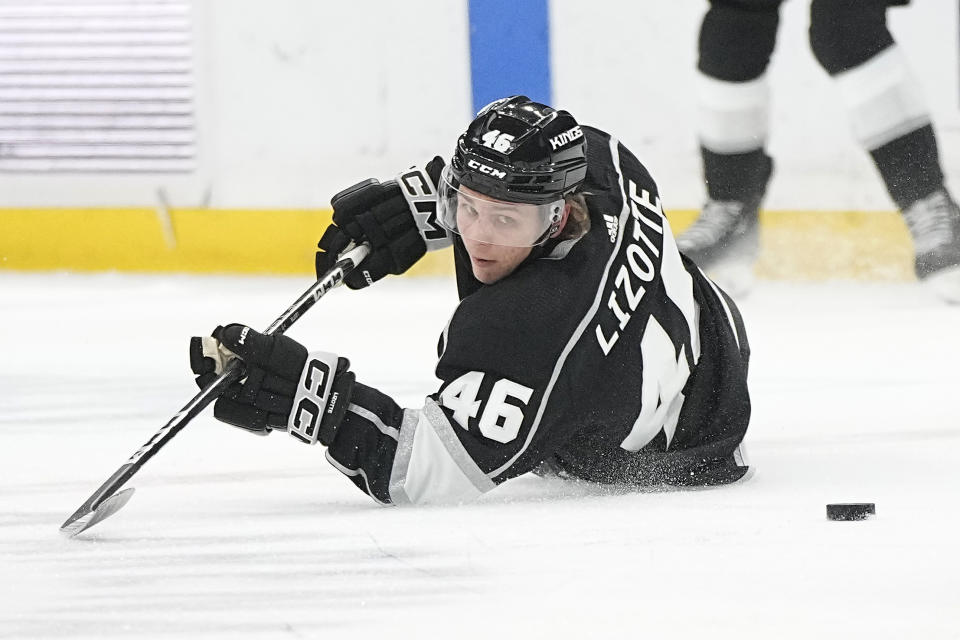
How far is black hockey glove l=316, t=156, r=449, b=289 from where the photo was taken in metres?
2.55

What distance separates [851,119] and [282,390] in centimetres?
313

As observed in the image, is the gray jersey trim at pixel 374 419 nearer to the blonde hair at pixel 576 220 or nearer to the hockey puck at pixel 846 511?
the blonde hair at pixel 576 220

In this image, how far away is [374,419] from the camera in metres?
2.02

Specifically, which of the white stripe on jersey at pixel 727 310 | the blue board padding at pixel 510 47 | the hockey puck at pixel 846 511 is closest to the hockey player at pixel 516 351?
the white stripe on jersey at pixel 727 310

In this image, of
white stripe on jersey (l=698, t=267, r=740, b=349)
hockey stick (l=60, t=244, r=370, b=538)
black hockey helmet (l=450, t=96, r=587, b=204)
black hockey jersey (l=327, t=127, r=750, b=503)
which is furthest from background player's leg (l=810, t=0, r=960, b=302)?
hockey stick (l=60, t=244, r=370, b=538)

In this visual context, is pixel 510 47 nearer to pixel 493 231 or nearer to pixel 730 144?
pixel 730 144

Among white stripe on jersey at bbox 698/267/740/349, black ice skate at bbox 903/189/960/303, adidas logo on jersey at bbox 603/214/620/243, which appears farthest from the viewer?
black ice skate at bbox 903/189/960/303

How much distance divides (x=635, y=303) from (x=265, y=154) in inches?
125

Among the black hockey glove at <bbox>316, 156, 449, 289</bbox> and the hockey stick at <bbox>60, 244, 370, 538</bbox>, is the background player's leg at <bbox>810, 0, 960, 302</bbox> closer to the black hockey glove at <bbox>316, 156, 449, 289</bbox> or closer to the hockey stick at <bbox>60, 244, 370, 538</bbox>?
the black hockey glove at <bbox>316, 156, 449, 289</bbox>

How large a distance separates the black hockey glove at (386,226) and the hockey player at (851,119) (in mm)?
2287

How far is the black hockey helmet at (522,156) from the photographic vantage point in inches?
77.9

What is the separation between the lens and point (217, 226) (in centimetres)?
505

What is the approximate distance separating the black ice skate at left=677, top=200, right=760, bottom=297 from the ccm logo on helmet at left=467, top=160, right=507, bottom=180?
9.16 feet

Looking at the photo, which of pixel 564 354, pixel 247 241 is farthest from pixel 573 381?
pixel 247 241
